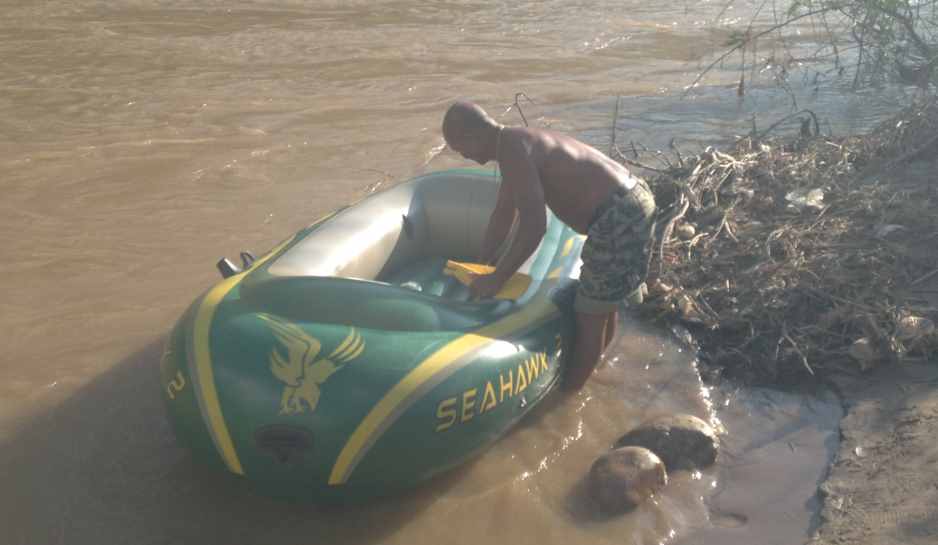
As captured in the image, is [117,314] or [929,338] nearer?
[929,338]

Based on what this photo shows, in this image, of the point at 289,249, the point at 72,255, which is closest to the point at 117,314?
the point at 72,255

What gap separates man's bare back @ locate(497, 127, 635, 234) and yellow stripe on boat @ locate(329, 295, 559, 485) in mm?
760

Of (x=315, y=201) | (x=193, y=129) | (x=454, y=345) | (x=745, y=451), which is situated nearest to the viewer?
(x=454, y=345)

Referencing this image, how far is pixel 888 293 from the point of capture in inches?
187

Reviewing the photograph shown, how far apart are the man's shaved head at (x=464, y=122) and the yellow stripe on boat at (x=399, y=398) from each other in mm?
845

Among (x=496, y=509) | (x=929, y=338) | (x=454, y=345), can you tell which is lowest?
(x=496, y=509)

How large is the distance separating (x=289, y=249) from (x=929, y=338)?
10.0 ft

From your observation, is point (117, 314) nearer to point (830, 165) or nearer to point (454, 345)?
point (454, 345)

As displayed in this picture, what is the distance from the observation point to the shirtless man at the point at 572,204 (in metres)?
3.90

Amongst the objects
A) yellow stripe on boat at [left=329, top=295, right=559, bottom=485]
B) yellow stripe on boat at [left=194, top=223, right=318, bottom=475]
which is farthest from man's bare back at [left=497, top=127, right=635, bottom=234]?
yellow stripe on boat at [left=194, top=223, right=318, bottom=475]

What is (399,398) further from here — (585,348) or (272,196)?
(272,196)

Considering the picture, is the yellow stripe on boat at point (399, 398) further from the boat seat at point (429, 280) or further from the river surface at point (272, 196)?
the boat seat at point (429, 280)

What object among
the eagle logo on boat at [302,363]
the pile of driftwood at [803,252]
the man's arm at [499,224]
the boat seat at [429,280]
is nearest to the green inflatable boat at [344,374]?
the eagle logo on boat at [302,363]

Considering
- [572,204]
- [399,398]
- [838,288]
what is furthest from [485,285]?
[838,288]
